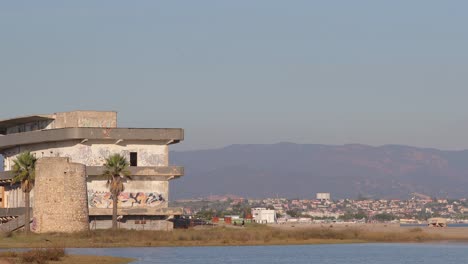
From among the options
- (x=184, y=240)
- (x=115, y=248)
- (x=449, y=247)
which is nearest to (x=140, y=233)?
(x=184, y=240)

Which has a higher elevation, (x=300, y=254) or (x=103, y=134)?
(x=103, y=134)

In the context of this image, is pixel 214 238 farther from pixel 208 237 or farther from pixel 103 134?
pixel 103 134

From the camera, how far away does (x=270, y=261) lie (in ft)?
269

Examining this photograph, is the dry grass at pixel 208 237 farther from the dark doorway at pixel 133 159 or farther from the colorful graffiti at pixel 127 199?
the dark doorway at pixel 133 159

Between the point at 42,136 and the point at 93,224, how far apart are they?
1055 cm

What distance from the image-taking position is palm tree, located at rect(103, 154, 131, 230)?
114312mm

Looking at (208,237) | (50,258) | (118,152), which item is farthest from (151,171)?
(50,258)

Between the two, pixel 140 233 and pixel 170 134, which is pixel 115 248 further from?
pixel 170 134

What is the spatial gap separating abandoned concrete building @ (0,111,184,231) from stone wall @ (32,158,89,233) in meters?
13.7

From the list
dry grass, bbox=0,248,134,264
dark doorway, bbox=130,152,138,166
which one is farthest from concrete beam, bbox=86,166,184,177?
dry grass, bbox=0,248,134,264

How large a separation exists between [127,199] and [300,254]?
32552 mm

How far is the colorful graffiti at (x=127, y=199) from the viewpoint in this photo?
12031 cm

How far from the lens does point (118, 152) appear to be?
398 ft

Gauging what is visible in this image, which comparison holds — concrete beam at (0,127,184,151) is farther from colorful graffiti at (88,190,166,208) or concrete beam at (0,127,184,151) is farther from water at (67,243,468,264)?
water at (67,243,468,264)
